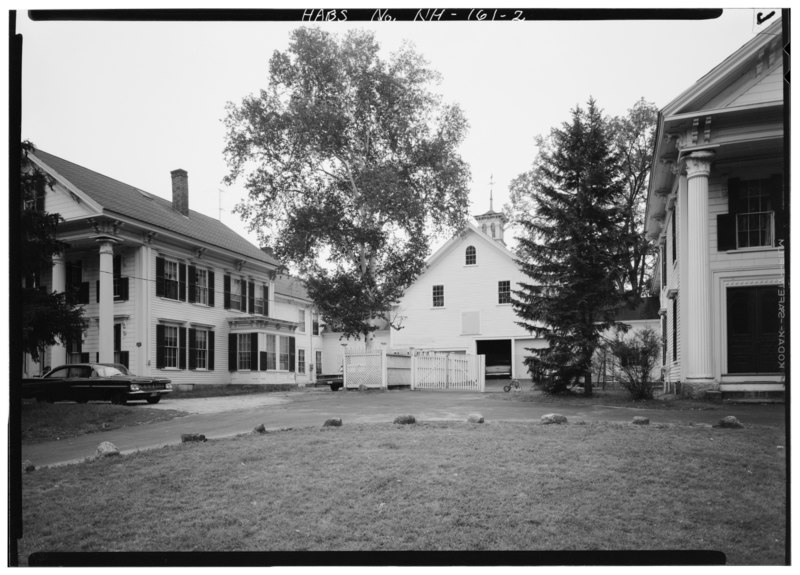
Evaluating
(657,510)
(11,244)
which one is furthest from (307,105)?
(657,510)

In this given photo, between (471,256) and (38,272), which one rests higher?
(471,256)

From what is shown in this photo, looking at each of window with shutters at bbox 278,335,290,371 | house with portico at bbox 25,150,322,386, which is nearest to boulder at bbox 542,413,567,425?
house with portico at bbox 25,150,322,386

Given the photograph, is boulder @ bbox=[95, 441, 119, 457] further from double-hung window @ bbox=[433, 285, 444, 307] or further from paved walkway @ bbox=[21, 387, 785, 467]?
double-hung window @ bbox=[433, 285, 444, 307]

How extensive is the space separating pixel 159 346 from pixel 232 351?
34.0 inches

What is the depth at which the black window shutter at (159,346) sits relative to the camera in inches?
172

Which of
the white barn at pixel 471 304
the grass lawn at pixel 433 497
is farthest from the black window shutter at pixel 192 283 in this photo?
the white barn at pixel 471 304

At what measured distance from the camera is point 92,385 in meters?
4.07

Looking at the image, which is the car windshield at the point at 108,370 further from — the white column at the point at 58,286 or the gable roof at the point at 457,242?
the gable roof at the point at 457,242

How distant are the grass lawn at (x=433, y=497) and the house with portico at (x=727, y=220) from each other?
0.54m

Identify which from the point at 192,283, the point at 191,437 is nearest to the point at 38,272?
the point at 192,283

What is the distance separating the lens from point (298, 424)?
190 inches

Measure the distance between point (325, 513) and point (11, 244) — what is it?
229 centimetres

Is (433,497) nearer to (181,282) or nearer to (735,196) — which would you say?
(181,282)

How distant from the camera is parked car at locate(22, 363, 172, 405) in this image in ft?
12.9
